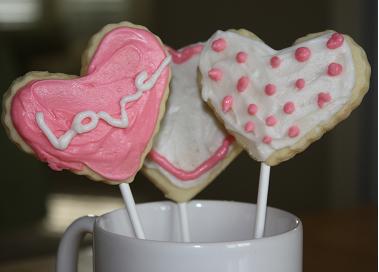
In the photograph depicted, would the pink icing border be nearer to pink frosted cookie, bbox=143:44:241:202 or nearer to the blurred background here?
pink frosted cookie, bbox=143:44:241:202

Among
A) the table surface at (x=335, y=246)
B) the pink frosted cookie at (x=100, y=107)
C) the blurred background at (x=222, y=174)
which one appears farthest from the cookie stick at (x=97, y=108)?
the blurred background at (x=222, y=174)

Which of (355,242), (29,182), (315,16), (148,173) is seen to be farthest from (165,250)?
(315,16)

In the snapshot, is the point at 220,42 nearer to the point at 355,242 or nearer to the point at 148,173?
the point at 148,173

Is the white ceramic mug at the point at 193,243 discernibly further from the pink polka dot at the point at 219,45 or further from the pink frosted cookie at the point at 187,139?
the pink polka dot at the point at 219,45

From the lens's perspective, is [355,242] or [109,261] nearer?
[109,261]

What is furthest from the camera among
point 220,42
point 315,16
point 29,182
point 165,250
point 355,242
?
point 315,16
